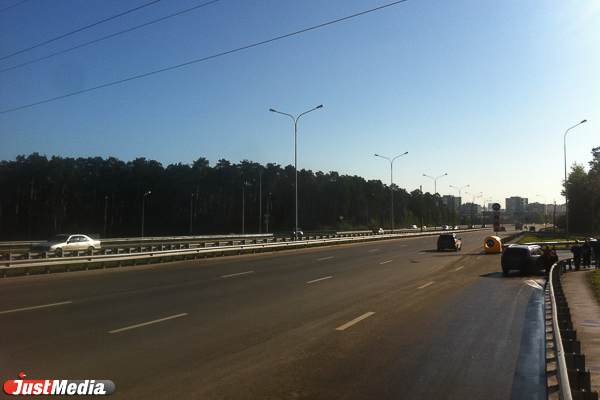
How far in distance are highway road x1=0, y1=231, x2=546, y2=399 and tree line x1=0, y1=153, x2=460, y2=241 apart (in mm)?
64757

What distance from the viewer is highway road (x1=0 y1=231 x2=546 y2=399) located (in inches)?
241

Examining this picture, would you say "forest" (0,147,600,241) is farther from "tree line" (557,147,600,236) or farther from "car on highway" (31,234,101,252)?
"car on highway" (31,234,101,252)

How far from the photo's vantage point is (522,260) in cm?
2141

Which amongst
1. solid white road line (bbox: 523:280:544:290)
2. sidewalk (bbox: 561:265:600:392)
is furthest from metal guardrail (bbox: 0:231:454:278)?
sidewalk (bbox: 561:265:600:392)

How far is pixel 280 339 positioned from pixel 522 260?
16.9m

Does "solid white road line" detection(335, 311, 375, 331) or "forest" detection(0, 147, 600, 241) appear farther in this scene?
"forest" detection(0, 147, 600, 241)

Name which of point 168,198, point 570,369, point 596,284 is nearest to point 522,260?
point 596,284

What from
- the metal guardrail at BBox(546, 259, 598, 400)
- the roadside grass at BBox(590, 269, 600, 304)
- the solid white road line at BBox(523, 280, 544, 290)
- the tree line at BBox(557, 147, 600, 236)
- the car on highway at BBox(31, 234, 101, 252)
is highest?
the tree line at BBox(557, 147, 600, 236)

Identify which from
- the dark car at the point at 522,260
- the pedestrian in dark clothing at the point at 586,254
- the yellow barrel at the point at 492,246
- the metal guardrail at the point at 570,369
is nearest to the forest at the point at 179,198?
the yellow barrel at the point at 492,246

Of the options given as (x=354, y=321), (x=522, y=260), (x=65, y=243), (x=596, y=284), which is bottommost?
(x=596, y=284)

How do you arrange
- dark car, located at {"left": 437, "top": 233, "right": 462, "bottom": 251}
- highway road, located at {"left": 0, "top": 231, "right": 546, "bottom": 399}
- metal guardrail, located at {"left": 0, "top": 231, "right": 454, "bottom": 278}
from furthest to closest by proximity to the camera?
dark car, located at {"left": 437, "top": 233, "right": 462, "bottom": 251}
metal guardrail, located at {"left": 0, "top": 231, "right": 454, "bottom": 278}
highway road, located at {"left": 0, "top": 231, "right": 546, "bottom": 399}

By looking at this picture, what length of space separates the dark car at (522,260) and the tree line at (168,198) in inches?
2436

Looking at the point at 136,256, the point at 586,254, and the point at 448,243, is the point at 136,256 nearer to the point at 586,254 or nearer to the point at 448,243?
the point at 448,243

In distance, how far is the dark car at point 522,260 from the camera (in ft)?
70.1
